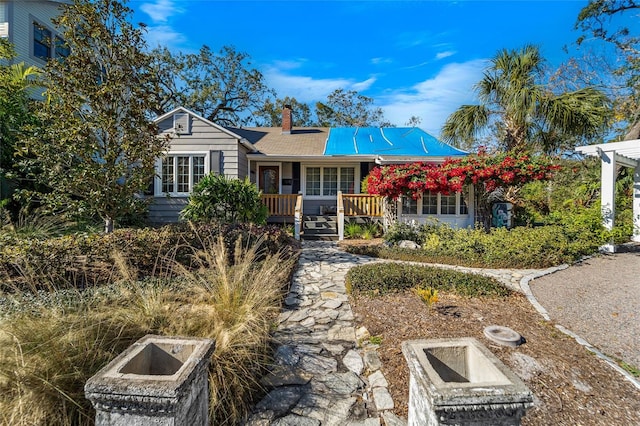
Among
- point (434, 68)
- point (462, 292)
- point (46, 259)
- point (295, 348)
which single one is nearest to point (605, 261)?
point (462, 292)

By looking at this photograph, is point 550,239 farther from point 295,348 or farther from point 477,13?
point 295,348

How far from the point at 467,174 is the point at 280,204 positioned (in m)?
6.23

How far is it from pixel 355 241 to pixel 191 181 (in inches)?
228

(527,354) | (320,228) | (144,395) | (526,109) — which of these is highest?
(526,109)

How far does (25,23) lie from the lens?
11.8 m

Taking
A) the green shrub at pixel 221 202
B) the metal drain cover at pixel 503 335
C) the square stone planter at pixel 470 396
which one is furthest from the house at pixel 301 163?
the square stone planter at pixel 470 396

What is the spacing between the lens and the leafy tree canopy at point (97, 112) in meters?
5.35

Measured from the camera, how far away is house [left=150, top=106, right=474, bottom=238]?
10531 millimetres

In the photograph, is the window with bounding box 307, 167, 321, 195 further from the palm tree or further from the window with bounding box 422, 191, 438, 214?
the palm tree

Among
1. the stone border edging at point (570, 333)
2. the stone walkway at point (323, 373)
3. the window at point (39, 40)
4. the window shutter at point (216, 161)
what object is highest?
the window at point (39, 40)

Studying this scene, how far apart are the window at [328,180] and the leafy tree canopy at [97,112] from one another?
7.45 m

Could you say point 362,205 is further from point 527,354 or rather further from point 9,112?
point 9,112

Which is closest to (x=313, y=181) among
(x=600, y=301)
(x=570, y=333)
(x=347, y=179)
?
(x=347, y=179)

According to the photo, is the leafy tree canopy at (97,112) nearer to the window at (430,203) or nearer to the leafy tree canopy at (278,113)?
the window at (430,203)
